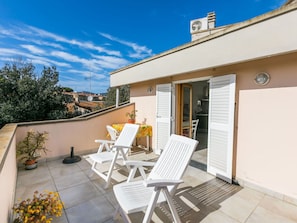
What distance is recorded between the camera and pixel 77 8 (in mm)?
6020

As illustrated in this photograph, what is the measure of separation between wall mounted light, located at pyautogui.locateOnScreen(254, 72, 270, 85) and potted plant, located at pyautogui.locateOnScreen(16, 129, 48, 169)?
16.1ft

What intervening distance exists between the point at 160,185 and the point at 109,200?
4.28 feet

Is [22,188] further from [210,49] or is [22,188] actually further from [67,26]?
[67,26]

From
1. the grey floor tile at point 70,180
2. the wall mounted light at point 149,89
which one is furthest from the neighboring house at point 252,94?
the grey floor tile at point 70,180

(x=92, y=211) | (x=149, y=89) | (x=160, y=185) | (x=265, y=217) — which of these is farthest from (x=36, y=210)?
(x=149, y=89)

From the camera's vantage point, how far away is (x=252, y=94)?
2674 mm

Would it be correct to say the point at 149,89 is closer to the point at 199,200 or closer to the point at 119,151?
the point at 119,151

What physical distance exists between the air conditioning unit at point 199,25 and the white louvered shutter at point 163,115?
374cm

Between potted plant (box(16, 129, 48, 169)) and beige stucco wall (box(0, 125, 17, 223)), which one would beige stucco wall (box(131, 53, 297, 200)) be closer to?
beige stucco wall (box(0, 125, 17, 223))

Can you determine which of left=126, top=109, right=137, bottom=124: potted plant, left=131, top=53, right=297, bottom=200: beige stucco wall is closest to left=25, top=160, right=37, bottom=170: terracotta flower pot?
left=126, top=109, right=137, bottom=124: potted plant

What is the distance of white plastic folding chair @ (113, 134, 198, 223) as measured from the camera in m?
1.55

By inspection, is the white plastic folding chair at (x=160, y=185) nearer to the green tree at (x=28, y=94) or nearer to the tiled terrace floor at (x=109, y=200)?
the tiled terrace floor at (x=109, y=200)

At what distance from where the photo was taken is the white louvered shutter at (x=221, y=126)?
2.89 meters

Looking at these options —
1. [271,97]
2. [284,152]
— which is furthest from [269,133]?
[271,97]
